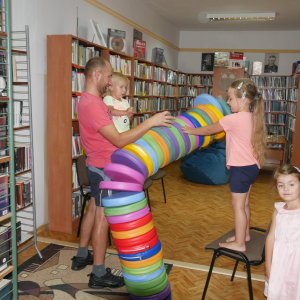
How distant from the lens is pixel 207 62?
8.82 metres

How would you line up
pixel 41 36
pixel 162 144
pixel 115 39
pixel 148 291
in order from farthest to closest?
pixel 115 39 → pixel 41 36 → pixel 162 144 → pixel 148 291

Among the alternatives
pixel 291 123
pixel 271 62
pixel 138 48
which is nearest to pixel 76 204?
pixel 138 48

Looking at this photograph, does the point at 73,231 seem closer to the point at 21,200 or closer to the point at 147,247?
the point at 21,200

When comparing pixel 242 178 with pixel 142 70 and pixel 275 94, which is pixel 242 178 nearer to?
pixel 142 70

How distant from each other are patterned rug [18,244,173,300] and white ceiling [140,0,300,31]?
502 cm

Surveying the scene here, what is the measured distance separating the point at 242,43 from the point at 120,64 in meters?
5.25

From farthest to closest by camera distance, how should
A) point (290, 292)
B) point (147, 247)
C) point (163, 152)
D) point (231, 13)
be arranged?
point (231, 13) < point (163, 152) < point (147, 247) < point (290, 292)

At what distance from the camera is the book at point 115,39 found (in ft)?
15.3

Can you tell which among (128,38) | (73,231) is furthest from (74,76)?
(128,38)

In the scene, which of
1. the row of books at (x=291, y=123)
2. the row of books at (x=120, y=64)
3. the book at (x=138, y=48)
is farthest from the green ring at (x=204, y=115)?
the row of books at (x=291, y=123)

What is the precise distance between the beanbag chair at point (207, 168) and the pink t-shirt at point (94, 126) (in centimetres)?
345

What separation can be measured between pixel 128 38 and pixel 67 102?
290 centimetres

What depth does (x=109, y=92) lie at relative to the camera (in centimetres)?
333

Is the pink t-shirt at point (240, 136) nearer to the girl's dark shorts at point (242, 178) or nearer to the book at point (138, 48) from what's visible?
the girl's dark shorts at point (242, 178)
